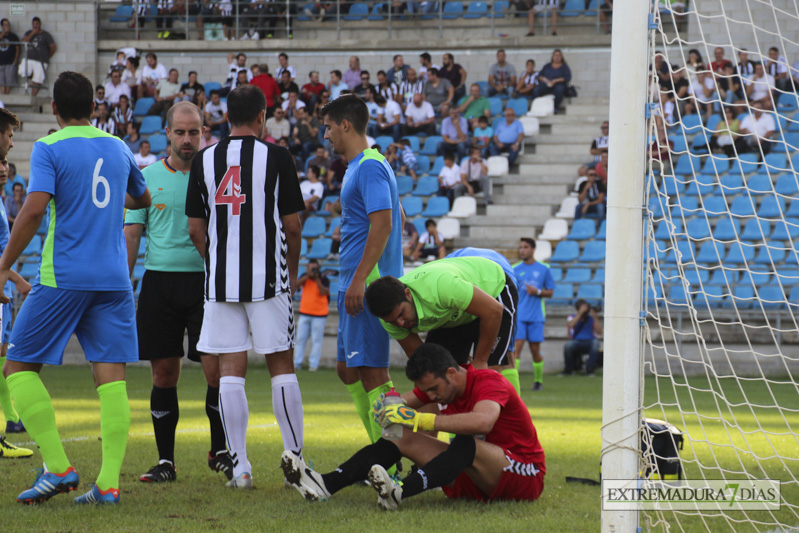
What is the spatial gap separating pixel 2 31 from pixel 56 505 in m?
22.0

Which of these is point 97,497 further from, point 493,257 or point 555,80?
point 555,80

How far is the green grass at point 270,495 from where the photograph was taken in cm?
424

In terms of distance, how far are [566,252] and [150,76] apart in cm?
1242

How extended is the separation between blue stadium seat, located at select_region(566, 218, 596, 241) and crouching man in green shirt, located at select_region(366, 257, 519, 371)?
1210 cm

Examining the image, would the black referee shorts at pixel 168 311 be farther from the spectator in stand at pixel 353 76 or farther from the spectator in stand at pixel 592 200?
the spectator in stand at pixel 353 76

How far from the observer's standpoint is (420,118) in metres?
20.5

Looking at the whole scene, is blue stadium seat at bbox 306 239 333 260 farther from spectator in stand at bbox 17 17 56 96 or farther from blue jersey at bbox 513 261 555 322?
spectator in stand at bbox 17 17 56 96

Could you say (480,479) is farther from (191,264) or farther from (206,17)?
(206,17)

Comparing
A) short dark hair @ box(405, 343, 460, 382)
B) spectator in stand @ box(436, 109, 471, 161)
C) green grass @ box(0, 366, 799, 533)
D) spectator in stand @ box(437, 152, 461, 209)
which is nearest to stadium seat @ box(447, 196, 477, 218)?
spectator in stand @ box(437, 152, 461, 209)

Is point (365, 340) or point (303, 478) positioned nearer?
point (303, 478)

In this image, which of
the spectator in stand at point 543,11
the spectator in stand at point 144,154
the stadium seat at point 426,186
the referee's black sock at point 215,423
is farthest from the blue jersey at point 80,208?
the spectator in stand at point 543,11

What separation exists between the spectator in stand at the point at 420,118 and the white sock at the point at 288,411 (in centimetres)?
1591

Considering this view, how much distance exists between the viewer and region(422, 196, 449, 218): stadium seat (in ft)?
59.9

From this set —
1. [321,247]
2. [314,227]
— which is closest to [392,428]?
[321,247]
